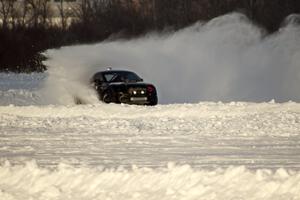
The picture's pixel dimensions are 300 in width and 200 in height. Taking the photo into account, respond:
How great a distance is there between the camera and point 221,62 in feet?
108

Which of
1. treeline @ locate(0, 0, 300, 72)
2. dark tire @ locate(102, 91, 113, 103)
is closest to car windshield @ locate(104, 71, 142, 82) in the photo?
dark tire @ locate(102, 91, 113, 103)

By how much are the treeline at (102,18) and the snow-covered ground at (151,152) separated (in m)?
21.4

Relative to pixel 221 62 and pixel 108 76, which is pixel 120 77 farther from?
pixel 221 62

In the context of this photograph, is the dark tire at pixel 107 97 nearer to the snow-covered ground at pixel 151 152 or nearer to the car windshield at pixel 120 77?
the car windshield at pixel 120 77

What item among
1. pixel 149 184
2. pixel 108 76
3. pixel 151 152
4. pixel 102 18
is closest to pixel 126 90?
pixel 108 76

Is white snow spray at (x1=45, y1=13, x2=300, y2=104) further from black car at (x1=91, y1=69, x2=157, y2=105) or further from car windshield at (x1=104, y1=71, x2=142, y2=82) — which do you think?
black car at (x1=91, y1=69, x2=157, y2=105)

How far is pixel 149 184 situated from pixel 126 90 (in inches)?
561

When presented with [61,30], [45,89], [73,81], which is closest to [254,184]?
[73,81]

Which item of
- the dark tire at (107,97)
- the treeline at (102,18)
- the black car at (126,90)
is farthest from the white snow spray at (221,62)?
the dark tire at (107,97)

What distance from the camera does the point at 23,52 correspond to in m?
58.3

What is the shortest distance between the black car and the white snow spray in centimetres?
727

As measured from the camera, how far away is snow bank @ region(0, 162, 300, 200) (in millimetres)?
8016

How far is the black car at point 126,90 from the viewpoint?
22.7 meters

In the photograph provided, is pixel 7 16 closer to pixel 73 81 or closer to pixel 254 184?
pixel 73 81
